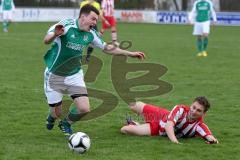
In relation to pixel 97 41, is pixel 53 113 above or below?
below

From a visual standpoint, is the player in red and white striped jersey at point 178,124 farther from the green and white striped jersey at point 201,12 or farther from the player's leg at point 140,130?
the green and white striped jersey at point 201,12

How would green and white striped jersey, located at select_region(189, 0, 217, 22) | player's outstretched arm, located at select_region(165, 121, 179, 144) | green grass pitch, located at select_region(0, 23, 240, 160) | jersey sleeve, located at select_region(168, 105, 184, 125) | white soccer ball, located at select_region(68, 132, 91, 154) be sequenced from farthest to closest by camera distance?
green and white striped jersey, located at select_region(189, 0, 217, 22)
jersey sleeve, located at select_region(168, 105, 184, 125)
player's outstretched arm, located at select_region(165, 121, 179, 144)
green grass pitch, located at select_region(0, 23, 240, 160)
white soccer ball, located at select_region(68, 132, 91, 154)

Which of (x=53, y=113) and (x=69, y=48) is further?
(x=53, y=113)

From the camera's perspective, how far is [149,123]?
7.96 m

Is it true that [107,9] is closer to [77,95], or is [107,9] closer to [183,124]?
[77,95]

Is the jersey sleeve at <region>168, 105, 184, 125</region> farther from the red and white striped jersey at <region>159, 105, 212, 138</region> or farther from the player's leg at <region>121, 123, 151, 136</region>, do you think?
the player's leg at <region>121, 123, 151, 136</region>

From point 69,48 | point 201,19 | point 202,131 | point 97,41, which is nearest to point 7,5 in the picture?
point 201,19

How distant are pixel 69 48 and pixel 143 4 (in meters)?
46.5

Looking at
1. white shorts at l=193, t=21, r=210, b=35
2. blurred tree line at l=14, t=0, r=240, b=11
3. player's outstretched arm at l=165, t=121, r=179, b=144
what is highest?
player's outstretched arm at l=165, t=121, r=179, b=144

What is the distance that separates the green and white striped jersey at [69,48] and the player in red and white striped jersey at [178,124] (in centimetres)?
112

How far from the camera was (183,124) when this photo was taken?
7.65 metres

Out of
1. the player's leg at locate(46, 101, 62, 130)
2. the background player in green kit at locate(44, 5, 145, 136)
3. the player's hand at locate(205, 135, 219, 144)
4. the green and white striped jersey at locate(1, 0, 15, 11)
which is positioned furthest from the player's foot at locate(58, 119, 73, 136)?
the green and white striped jersey at locate(1, 0, 15, 11)

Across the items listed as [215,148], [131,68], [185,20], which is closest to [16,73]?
[131,68]

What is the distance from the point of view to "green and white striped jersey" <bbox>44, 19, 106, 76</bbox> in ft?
24.5
